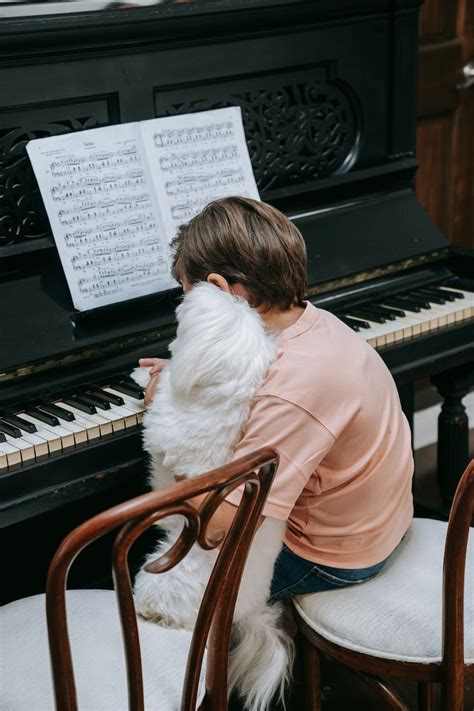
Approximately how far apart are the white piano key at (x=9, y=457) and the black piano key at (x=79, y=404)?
0.66 ft

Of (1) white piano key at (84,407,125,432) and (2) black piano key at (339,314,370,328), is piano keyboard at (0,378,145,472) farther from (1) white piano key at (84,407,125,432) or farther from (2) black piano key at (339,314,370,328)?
(2) black piano key at (339,314,370,328)

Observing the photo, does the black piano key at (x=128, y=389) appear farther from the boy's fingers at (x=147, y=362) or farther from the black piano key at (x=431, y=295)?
the black piano key at (x=431, y=295)

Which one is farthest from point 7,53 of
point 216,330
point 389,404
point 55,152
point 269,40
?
point 389,404

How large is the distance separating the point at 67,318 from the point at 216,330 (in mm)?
677

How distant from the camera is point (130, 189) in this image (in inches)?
85.7

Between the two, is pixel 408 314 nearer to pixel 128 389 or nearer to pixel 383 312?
pixel 383 312

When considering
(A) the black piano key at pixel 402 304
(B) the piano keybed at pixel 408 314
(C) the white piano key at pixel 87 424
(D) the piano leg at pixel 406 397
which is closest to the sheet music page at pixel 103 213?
(C) the white piano key at pixel 87 424

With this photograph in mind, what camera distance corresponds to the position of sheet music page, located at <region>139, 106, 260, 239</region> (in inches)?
87.8

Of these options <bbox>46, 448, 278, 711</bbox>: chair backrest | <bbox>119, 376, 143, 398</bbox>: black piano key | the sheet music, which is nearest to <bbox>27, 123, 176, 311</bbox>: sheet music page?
the sheet music

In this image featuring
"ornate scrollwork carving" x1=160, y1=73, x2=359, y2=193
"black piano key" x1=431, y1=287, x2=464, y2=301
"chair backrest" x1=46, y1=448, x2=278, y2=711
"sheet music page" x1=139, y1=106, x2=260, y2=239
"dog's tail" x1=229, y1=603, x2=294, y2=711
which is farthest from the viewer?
"black piano key" x1=431, y1=287, x2=464, y2=301

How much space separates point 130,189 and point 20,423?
58cm

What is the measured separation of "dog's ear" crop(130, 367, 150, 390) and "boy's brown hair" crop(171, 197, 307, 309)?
33 centimetres

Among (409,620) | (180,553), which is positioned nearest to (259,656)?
(409,620)

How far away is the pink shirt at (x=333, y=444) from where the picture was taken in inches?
61.8
